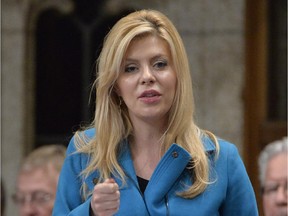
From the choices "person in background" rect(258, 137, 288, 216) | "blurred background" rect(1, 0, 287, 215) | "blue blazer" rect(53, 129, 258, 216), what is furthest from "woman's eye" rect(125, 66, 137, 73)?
"blurred background" rect(1, 0, 287, 215)

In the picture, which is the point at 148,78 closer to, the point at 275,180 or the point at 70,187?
the point at 70,187

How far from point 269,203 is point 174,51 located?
0.90 metres

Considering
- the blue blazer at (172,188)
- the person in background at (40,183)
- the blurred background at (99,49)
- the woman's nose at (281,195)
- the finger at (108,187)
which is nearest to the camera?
the finger at (108,187)

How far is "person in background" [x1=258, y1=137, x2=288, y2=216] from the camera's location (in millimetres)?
3867

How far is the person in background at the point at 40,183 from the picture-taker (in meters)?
4.54

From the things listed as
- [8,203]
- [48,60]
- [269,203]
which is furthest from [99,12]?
[269,203]

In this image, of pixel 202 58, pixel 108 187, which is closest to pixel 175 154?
pixel 108 187

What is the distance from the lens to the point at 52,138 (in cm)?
623

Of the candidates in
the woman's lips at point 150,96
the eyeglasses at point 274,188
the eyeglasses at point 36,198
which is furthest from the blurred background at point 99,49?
the woman's lips at point 150,96

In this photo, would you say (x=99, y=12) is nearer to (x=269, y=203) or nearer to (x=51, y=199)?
(x=51, y=199)

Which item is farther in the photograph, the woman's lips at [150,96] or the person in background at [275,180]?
the person in background at [275,180]

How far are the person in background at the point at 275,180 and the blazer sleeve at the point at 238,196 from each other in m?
0.60

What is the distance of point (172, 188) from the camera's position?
10.7ft

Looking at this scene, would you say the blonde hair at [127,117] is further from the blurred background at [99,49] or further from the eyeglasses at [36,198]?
the blurred background at [99,49]
